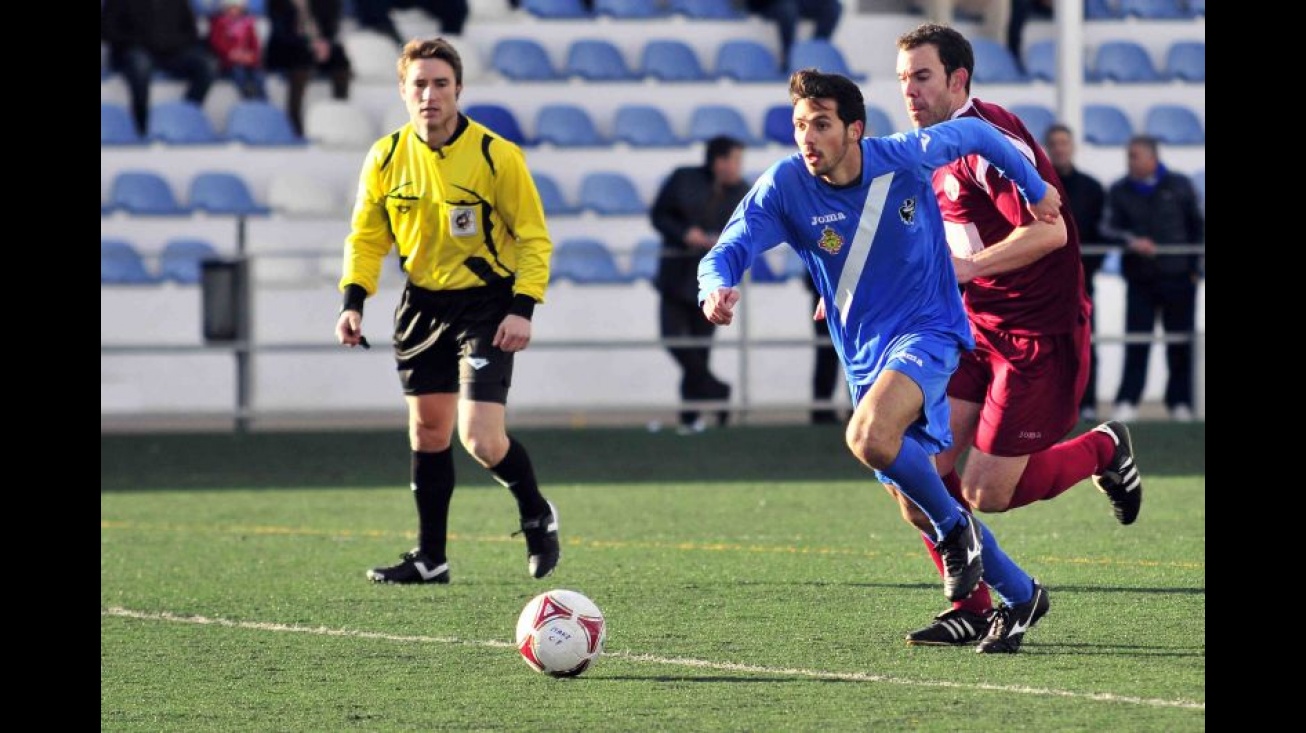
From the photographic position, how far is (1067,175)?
1420 cm

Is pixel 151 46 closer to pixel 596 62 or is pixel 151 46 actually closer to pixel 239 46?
pixel 239 46

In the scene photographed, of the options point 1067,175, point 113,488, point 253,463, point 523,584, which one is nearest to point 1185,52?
point 1067,175

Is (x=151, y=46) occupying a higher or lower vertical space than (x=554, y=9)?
lower

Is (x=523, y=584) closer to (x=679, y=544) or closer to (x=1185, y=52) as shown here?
(x=679, y=544)

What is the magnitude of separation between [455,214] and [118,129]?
37.1ft

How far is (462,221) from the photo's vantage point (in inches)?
317

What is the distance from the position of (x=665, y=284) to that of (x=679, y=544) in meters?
5.72

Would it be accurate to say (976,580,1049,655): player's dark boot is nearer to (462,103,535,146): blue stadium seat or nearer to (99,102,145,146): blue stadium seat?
(462,103,535,146): blue stadium seat

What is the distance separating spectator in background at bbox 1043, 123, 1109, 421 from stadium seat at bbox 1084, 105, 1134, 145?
456 centimetres

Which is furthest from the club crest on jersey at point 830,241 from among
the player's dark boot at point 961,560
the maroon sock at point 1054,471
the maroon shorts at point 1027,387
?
the maroon sock at point 1054,471

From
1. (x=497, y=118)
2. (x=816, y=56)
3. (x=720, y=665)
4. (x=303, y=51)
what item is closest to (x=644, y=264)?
(x=497, y=118)

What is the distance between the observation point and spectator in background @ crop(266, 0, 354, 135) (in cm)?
1864

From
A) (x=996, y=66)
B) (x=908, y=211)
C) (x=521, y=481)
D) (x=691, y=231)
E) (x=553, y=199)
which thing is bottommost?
(x=521, y=481)

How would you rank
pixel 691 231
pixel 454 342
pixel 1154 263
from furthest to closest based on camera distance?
pixel 1154 263
pixel 691 231
pixel 454 342
